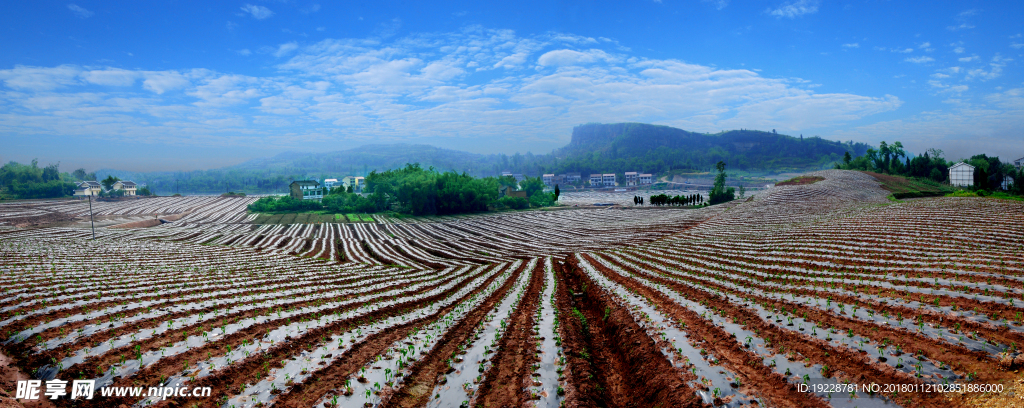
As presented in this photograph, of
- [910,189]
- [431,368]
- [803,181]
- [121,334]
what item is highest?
[803,181]

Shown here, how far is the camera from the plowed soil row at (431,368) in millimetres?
8266

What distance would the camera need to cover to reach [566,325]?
12898mm

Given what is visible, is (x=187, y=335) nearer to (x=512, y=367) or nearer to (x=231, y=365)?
(x=231, y=365)

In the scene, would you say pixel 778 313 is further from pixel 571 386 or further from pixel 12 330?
pixel 12 330

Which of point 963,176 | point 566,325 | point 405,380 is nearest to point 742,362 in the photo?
point 566,325

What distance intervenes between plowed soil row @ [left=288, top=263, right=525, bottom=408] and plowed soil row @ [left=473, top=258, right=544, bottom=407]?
125cm

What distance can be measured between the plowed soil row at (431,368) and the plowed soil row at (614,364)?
297cm

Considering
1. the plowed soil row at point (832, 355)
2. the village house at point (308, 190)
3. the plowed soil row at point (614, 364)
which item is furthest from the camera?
the village house at point (308, 190)

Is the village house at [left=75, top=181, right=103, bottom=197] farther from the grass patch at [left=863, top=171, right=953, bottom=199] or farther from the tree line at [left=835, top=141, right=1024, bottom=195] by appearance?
the tree line at [left=835, top=141, right=1024, bottom=195]

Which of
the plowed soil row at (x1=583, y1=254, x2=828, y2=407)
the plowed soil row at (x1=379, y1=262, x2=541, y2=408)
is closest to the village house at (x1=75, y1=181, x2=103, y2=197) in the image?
the plowed soil row at (x1=379, y1=262, x2=541, y2=408)

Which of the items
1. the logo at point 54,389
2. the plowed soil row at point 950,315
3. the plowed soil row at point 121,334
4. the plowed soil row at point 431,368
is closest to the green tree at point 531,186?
the plowed soil row at point 431,368

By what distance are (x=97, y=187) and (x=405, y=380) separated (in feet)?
449

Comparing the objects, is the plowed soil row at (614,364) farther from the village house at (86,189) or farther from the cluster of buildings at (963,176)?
the village house at (86,189)

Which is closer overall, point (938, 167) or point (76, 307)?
point (76, 307)
